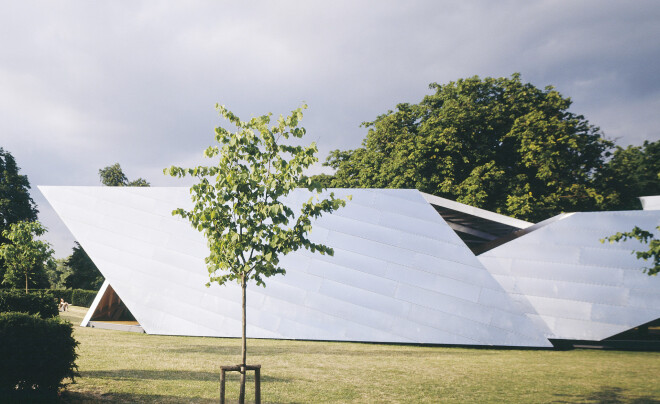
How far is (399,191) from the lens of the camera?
16844 millimetres

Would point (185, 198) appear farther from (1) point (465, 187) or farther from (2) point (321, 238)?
(1) point (465, 187)

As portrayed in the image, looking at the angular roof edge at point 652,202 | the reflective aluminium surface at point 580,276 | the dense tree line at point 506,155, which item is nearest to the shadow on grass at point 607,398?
the reflective aluminium surface at point 580,276

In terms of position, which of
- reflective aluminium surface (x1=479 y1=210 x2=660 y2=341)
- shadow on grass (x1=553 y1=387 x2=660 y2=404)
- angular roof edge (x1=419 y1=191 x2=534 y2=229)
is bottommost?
shadow on grass (x1=553 y1=387 x2=660 y2=404)

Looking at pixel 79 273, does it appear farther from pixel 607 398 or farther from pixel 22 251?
pixel 607 398

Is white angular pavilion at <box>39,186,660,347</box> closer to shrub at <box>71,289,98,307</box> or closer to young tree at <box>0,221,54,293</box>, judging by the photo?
young tree at <box>0,221,54,293</box>

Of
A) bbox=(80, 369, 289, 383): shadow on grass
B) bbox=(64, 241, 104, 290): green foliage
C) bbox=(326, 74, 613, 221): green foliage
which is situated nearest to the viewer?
bbox=(80, 369, 289, 383): shadow on grass

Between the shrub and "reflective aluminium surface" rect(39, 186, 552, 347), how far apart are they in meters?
27.4

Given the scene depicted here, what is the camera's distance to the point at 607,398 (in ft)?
25.0

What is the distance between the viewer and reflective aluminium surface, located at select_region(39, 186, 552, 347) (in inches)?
601

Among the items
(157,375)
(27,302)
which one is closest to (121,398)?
(157,375)

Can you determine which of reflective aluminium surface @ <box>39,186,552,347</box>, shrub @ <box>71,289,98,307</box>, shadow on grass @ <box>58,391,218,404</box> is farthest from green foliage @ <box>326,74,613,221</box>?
shrub @ <box>71,289,98,307</box>

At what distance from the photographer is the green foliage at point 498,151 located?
2442cm

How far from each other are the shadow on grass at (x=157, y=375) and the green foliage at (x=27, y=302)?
5.77ft

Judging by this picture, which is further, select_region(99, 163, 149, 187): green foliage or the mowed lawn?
select_region(99, 163, 149, 187): green foliage
